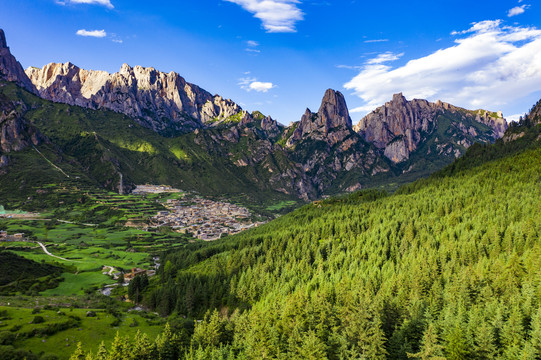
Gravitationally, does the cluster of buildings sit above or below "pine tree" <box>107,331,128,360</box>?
above

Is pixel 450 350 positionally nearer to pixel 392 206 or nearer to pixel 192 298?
pixel 192 298

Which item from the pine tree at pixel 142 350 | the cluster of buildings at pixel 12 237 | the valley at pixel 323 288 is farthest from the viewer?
the cluster of buildings at pixel 12 237

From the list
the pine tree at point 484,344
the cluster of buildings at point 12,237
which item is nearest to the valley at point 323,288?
the pine tree at point 484,344

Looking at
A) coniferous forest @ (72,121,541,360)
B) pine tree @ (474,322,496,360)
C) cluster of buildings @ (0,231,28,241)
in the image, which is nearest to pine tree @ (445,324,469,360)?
coniferous forest @ (72,121,541,360)

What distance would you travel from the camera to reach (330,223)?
166m

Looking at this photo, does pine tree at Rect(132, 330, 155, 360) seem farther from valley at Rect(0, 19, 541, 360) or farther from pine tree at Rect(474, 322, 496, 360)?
pine tree at Rect(474, 322, 496, 360)

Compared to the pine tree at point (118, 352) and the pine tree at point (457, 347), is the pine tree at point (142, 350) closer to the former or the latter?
the pine tree at point (118, 352)

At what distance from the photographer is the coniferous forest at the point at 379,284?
5022 centimetres

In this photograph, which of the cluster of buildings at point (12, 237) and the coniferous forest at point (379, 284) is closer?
the coniferous forest at point (379, 284)

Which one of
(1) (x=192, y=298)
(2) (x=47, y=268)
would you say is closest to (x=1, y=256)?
(2) (x=47, y=268)

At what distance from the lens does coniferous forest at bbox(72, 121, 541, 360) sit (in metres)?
50.2

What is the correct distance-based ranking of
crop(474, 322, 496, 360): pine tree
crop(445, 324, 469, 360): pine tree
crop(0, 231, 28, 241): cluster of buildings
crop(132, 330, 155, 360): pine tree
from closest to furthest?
crop(474, 322, 496, 360): pine tree → crop(445, 324, 469, 360): pine tree → crop(132, 330, 155, 360): pine tree → crop(0, 231, 28, 241): cluster of buildings

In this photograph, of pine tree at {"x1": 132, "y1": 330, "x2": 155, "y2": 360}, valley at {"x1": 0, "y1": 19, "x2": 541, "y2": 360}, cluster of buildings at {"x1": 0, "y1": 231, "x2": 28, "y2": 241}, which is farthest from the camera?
cluster of buildings at {"x1": 0, "y1": 231, "x2": 28, "y2": 241}

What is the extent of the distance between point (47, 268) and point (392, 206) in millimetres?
186471
